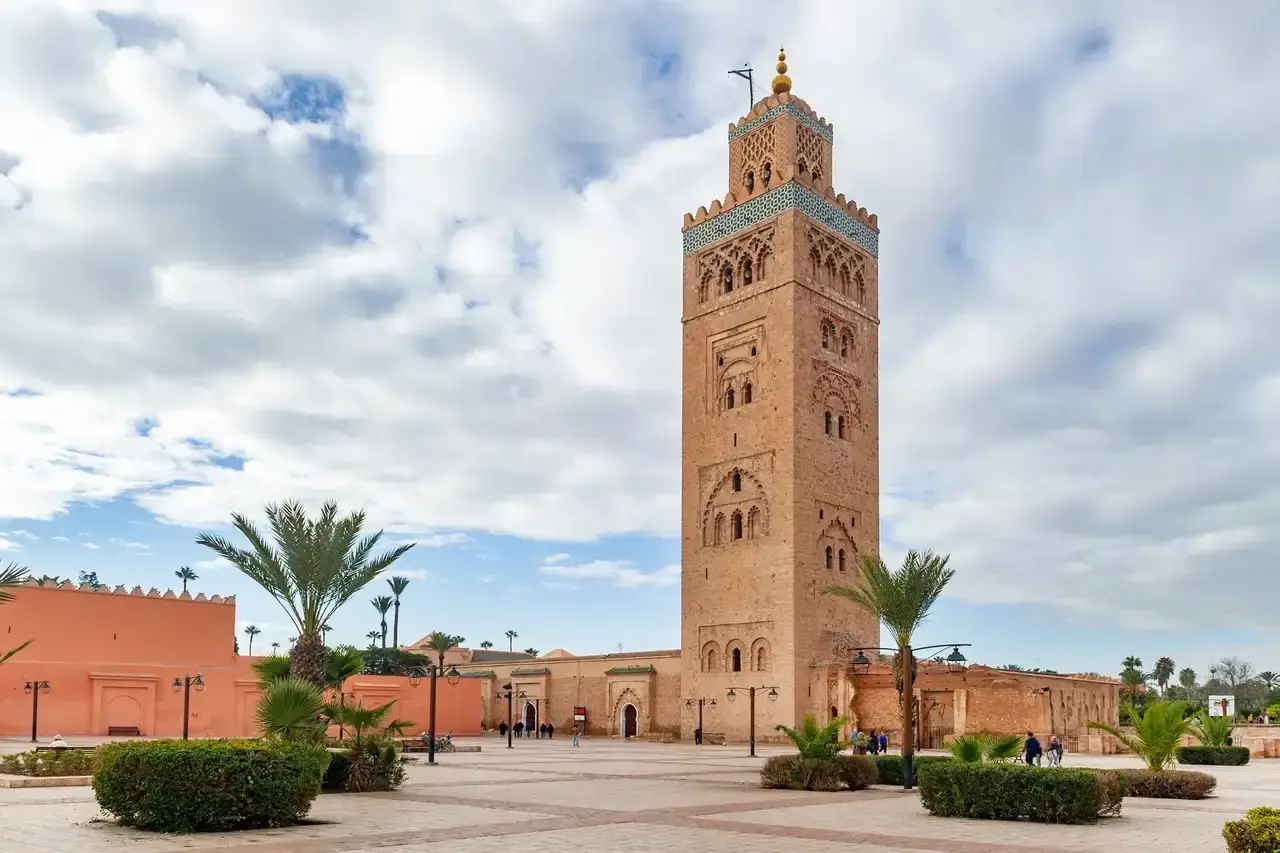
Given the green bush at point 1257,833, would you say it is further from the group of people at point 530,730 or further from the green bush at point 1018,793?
the group of people at point 530,730

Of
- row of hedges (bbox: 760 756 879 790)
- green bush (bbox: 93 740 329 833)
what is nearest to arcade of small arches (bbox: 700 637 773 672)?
row of hedges (bbox: 760 756 879 790)

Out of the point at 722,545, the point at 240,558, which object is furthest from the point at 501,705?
the point at 240,558

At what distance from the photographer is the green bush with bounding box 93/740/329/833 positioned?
10453mm

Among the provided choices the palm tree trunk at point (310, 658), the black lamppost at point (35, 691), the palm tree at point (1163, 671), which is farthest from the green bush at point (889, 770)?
the palm tree at point (1163, 671)

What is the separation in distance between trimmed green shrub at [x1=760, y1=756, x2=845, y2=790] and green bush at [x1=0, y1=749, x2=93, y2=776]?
9912 millimetres

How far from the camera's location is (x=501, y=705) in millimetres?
47906

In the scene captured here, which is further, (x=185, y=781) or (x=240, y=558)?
(x=240, y=558)

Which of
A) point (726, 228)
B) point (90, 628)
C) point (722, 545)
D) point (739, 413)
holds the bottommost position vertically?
point (90, 628)

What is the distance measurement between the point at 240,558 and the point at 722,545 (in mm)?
21124

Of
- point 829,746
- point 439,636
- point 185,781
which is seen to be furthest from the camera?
point 439,636

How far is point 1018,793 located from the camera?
12.7 metres

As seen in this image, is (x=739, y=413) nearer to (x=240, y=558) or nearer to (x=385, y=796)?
(x=240, y=558)

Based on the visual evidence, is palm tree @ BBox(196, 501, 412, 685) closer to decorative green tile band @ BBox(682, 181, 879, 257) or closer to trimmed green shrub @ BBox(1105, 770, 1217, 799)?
trimmed green shrub @ BBox(1105, 770, 1217, 799)

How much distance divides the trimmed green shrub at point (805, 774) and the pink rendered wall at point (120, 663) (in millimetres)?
17070
